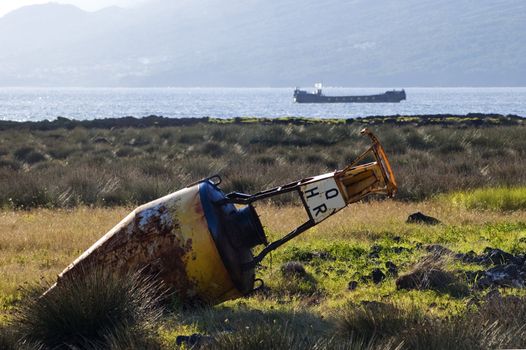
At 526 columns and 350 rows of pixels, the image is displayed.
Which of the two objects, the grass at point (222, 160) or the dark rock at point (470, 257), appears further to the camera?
the grass at point (222, 160)

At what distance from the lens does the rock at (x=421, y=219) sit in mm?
12545

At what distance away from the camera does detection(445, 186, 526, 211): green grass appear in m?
14.8

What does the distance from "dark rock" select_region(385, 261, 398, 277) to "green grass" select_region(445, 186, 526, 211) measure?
6145mm

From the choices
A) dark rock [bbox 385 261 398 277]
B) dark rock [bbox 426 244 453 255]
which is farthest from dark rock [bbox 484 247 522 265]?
dark rock [bbox 385 261 398 277]

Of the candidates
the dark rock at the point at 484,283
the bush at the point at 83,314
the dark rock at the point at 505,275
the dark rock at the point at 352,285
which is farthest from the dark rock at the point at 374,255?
the bush at the point at 83,314

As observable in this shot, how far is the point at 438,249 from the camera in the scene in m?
Answer: 9.60

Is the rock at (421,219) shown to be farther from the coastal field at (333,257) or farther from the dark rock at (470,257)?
the dark rock at (470,257)

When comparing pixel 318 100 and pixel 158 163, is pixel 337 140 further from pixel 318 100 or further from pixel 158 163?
pixel 318 100

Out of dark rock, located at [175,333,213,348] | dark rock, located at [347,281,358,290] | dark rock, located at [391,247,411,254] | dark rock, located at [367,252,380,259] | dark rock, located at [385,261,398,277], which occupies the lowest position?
dark rock, located at [391,247,411,254]

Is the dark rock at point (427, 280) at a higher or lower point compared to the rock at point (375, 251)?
higher

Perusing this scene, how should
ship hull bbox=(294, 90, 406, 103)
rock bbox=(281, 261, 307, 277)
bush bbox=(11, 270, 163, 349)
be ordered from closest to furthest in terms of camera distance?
bush bbox=(11, 270, 163, 349), rock bbox=(281, 261, 307, 277), ship hull bbox=(294, 90, 406, 103)

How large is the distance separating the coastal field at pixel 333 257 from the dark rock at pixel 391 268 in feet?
0.09

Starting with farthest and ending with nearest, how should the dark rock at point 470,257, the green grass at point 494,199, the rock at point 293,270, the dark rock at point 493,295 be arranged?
the green grass at point 494,199, the dark rock at point 470,257, the rock at point 293,270, the dark rock at point 493,295

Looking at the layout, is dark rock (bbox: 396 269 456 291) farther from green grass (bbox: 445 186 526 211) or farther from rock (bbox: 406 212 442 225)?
green grass (bbox: 445 186 526 211)
